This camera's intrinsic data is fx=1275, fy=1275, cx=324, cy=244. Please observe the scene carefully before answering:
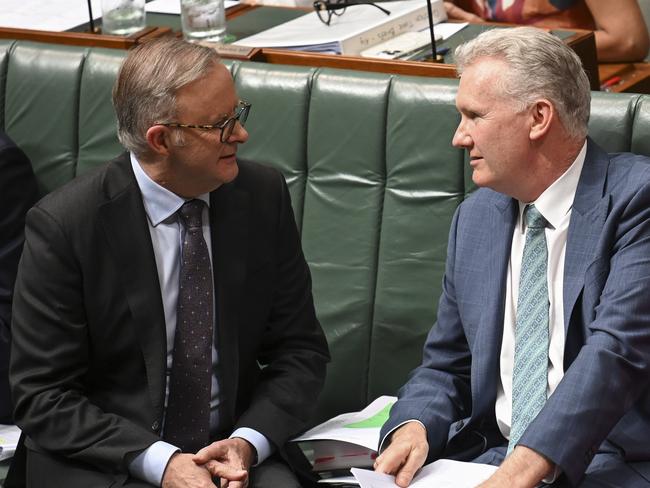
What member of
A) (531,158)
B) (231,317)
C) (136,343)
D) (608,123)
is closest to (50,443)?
(136,343)

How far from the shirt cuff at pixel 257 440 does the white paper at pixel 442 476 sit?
0.27 meters

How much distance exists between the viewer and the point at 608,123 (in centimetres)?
274

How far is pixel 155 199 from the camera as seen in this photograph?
255 centimetres

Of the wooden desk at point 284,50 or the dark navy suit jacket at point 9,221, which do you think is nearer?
the dark navy suit jacket at point 9,221

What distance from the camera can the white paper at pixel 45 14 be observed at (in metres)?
3.78

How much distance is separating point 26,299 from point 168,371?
1.04 ft

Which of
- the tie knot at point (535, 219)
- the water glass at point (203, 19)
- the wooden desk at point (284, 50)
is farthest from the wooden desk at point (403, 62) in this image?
the tie knot at point (535, 219)

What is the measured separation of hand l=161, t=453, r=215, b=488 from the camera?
7.90 ft

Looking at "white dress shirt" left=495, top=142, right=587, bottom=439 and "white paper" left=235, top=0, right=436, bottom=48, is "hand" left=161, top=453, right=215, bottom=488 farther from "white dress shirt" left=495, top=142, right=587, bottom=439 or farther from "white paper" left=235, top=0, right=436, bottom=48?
"white paper" left=235, top=0, right=436, bottom=48

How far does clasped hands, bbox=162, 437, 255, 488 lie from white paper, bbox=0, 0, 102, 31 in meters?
1.70

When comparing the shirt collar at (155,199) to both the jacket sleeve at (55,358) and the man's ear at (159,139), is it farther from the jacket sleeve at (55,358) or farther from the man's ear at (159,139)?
the jacket sleeve at (55,358)

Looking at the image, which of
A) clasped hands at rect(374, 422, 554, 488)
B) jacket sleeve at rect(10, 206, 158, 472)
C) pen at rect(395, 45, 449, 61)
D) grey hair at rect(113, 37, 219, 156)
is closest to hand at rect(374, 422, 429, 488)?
clasped hands at rect(374, 422, 554, 488)

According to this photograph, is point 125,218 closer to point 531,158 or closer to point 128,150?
point 128,150

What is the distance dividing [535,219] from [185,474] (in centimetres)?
82
